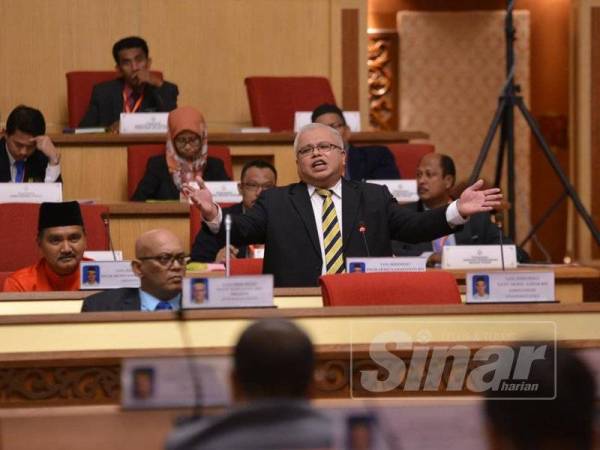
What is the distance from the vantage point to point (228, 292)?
3818 millimetres

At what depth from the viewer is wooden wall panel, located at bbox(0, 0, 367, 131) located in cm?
888

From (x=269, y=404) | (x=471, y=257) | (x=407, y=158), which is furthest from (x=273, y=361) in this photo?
(x=407, y=158)

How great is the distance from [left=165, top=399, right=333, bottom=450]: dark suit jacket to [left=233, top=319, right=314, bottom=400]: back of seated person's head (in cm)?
2

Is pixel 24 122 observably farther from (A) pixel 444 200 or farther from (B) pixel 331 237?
(B) pixel 331 237

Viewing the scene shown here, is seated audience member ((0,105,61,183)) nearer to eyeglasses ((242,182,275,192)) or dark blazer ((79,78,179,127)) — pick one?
dark blazer ((79,78,179,127))

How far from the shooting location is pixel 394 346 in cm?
367

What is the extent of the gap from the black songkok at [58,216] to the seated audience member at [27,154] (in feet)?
5.23

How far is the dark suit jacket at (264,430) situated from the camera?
1662 mm

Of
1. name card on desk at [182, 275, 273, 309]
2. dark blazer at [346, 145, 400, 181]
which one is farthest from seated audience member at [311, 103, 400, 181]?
name card on desk at [182, 275, 273, 309]

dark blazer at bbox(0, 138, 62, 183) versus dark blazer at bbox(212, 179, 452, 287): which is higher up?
dark blazer at bbox(0, 138, 62, 183)

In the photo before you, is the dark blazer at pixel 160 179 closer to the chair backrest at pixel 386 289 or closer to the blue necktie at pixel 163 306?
the blue necktie at pixel 163 306

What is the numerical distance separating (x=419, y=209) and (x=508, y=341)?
119 inches

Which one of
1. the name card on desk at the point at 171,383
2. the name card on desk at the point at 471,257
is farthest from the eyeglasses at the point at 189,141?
the name card on desk at the point at 171,383

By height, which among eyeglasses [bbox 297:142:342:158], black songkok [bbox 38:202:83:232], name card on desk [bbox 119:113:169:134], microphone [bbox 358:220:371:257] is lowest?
microphone [bbox 358:220:371:257]
